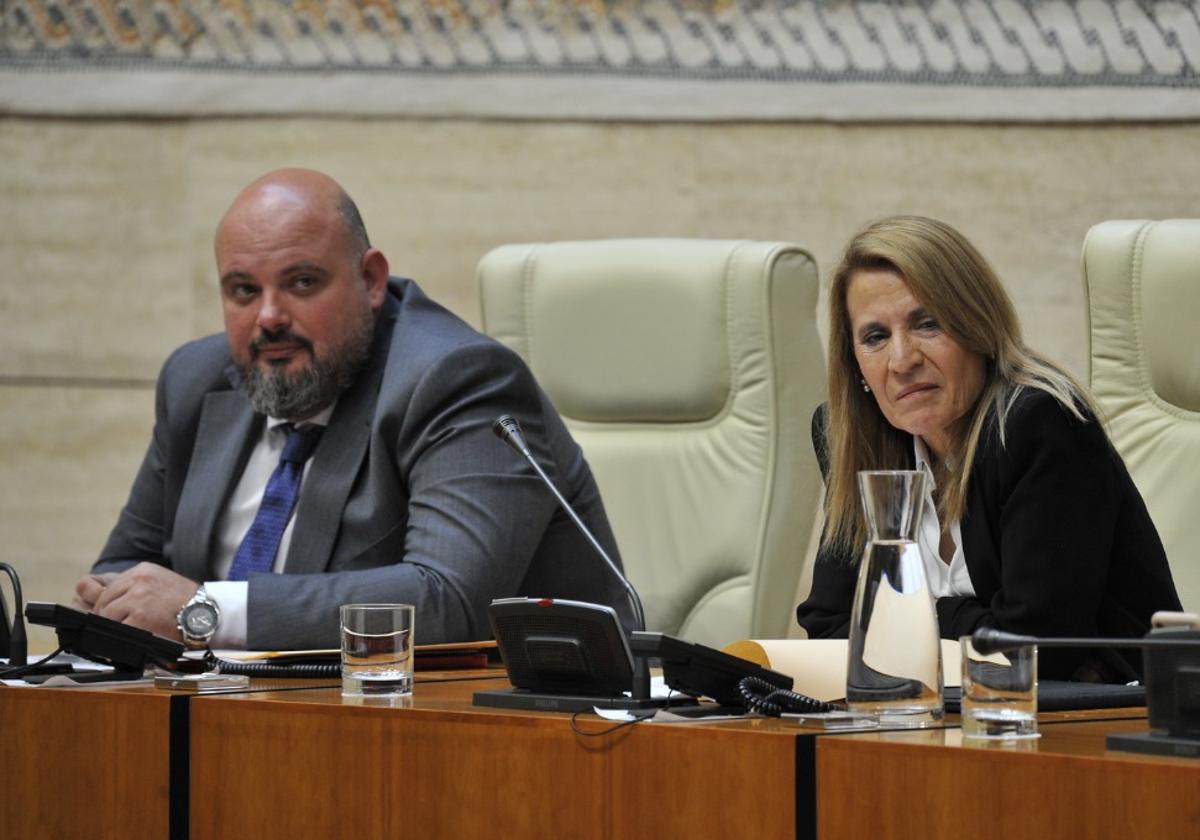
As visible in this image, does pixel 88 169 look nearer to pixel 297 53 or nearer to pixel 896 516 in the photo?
pixel 297 53

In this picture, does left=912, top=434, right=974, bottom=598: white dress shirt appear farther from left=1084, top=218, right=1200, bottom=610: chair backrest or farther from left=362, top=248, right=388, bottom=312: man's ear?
left=362, top=248, right=388, bottom=312: man's ear

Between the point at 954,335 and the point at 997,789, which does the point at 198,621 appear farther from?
the point at 997,789

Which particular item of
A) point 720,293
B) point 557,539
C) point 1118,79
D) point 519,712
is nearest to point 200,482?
point 557,539

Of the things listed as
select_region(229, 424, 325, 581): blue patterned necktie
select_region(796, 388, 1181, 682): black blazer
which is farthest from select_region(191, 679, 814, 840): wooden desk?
select_region(229, 424, 325, 581): blue patterned necktie

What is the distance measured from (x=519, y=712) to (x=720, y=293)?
144cm

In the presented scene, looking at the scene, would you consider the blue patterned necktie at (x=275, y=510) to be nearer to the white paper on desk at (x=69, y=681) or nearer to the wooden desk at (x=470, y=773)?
the white paper on desk at (x=69, y=681)

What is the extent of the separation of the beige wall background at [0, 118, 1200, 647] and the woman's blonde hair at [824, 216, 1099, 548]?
4.24 ft

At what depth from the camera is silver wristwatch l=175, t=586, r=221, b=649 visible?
2281mm

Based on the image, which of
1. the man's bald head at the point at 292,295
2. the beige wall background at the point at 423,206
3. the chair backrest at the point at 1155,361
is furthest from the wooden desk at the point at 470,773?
the beige wall background at the point at 423,206

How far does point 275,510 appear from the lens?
105 inches

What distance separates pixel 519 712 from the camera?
155 cm

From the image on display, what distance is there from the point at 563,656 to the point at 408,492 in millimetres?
1052

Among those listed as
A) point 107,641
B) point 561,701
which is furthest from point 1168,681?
point 107,641

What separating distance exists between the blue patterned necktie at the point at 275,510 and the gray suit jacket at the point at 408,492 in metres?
0.06
